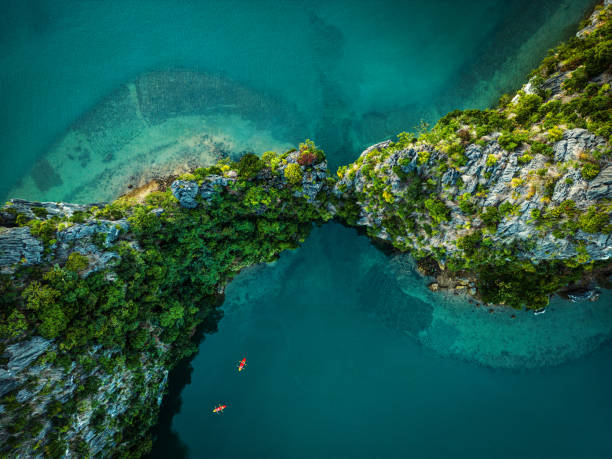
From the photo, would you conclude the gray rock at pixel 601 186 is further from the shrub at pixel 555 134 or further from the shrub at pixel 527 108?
the shrub at pixel 527 108

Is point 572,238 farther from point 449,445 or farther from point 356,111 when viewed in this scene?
point 449,445

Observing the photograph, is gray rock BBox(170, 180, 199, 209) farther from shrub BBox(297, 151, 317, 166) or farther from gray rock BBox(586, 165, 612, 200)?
gray rock BBox(586, 165, 612, 200)

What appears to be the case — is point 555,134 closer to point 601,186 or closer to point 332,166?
point 601,186

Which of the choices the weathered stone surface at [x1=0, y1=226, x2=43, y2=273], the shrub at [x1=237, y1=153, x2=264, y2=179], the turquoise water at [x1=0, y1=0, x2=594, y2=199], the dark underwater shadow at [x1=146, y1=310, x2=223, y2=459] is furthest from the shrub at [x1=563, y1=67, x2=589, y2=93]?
the weathered stone surface at [x1=0, y1=226, x2=43, y2=273]

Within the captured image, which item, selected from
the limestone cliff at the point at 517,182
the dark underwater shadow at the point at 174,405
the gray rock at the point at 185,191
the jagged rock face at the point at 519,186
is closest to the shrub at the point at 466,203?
the limestone cliff at the point at 517,182

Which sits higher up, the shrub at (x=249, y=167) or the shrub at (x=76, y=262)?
the shrub at (x=249, y=167)

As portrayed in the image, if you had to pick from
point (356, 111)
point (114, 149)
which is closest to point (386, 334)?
point (356, 111)
